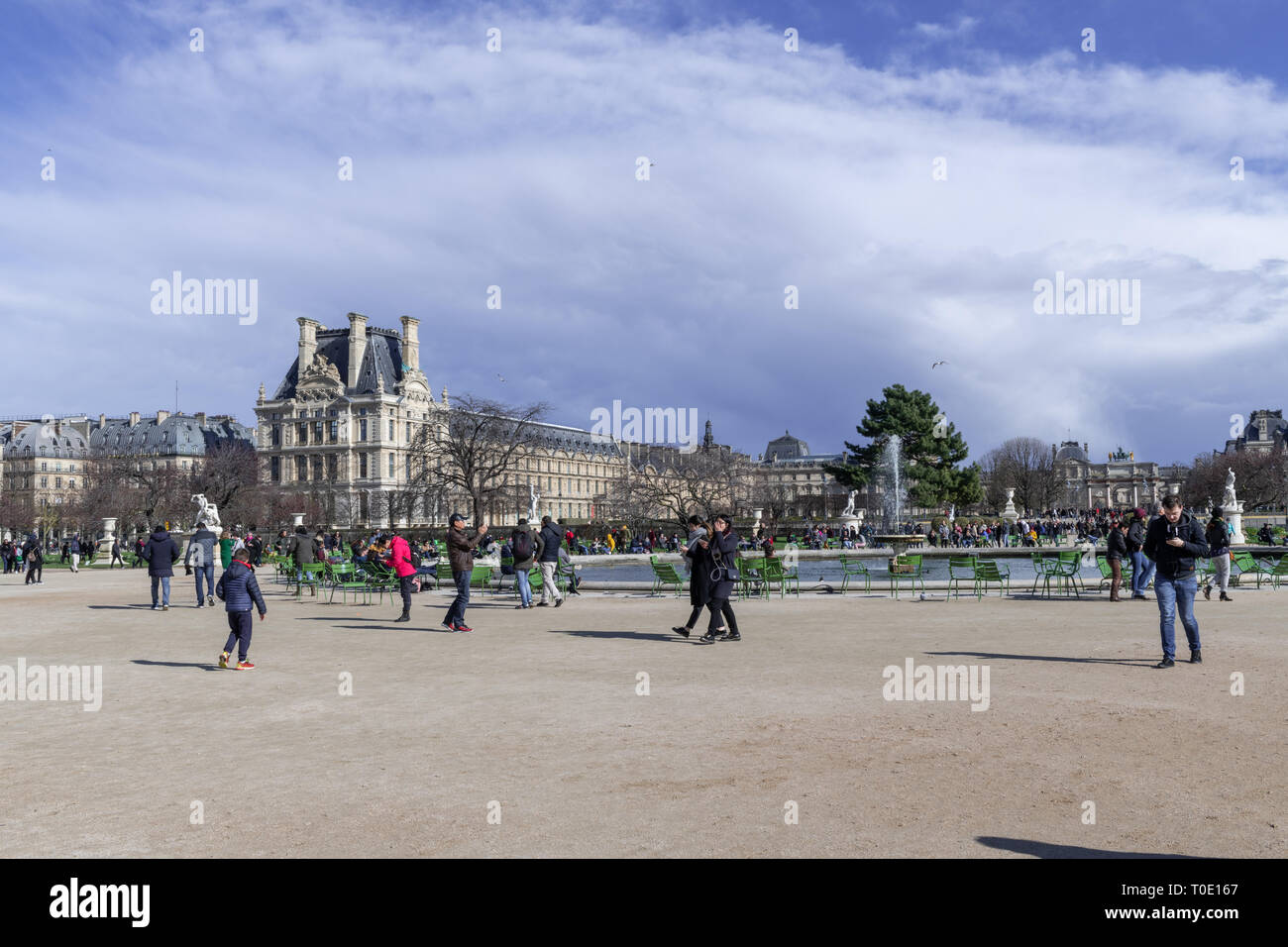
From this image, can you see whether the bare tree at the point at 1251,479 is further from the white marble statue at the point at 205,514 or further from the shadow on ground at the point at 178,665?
the shadow on ground at the point at 178,665

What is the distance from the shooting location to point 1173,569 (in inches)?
471

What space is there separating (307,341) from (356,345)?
7.01 m

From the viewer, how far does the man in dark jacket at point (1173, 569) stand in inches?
468

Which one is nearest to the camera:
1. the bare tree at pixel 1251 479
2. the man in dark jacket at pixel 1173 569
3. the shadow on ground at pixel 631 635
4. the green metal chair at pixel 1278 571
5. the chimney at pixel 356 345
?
the man in dark jacket at pixel 1173 569

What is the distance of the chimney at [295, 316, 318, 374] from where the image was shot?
400 ft

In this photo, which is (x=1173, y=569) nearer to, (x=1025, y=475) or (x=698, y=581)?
(x=698, y=581)

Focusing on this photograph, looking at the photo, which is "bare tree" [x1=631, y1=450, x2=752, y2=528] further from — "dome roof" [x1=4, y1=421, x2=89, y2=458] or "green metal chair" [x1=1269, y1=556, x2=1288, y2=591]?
"dome roof" [x1=4, y1=421, x2=89, y2=458]

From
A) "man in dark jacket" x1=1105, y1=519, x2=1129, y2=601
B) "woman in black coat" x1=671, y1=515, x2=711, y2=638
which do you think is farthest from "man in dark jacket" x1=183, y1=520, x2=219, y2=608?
"man in dark jacket" x1=1105, y1=519, x2=1129, y2=601

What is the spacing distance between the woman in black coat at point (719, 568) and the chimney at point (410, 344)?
366 feet

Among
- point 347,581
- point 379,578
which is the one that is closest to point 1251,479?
point 379,578

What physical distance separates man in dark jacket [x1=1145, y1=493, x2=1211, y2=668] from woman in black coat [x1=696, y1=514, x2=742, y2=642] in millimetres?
5734

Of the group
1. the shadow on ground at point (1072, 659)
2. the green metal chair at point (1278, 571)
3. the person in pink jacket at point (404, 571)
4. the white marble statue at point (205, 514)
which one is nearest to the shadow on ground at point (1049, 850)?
the shadow on ground at point (1072, 659)
